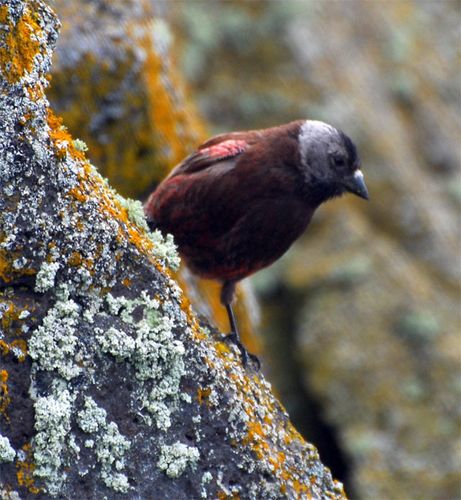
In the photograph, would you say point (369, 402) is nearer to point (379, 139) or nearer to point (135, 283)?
point (379, 139)

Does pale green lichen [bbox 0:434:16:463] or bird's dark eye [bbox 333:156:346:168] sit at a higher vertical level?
pale green lichen [bbox 0:434:16:463]

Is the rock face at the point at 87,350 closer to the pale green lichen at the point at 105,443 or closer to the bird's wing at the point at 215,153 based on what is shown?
the pale green lichen at the point at 105,443

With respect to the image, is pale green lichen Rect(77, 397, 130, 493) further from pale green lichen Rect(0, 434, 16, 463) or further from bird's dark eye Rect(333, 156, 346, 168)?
bird's dark eye Rect(333, 156, 346, 168)

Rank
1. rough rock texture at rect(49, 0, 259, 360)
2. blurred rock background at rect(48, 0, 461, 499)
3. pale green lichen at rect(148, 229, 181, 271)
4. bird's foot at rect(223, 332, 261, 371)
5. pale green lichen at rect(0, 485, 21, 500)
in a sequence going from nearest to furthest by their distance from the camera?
pale green lichen at rect(0, 485, 21, 500), pale green lichen at rect(148, 229, 181, 271), bird's foot at rect(223, 332, 261, 371), rough rock texture at rect(49, 0, 259, 360), blurred rock background at rect(48, 0, 461, 499)

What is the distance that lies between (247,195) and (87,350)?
2.19 meters

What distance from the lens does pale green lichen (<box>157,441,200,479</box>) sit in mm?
3225

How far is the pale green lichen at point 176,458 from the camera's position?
3.22 meters

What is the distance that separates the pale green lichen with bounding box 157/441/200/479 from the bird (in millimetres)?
2047

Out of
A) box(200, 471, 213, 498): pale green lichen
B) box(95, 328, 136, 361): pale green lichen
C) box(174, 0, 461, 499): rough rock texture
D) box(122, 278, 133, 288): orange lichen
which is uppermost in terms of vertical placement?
box(122, 278, 133, 288): orange lichen

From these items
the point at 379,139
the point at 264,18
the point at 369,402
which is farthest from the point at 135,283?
the point at 264,18

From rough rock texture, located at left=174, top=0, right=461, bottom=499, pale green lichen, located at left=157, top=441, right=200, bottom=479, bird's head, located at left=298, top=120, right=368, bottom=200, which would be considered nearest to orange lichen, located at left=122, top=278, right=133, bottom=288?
pale green lichen, located at left=157, top=441, right=200, bottom=479

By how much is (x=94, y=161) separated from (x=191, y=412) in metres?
2.94

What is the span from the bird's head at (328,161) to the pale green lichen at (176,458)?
2472mm

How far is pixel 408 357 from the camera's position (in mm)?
7637
